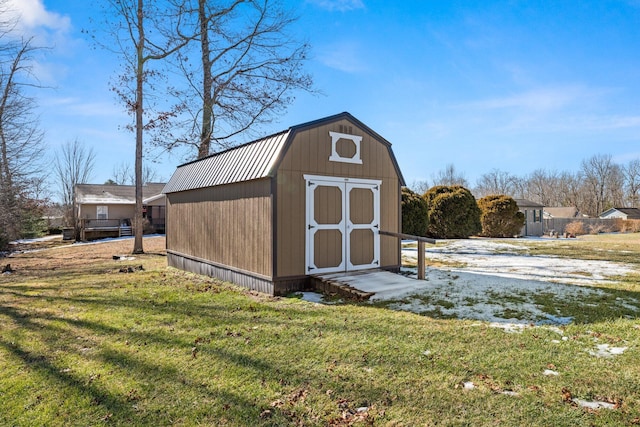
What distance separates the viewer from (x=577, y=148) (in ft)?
157

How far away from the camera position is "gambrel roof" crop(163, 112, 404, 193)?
6367mm

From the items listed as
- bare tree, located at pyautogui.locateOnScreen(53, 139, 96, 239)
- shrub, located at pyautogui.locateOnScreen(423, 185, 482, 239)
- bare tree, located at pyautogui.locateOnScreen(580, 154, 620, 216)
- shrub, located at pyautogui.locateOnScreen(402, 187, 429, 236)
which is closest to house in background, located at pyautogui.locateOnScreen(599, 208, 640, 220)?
bare tree, located at pyautogui.locateOnScreen(580, 154, 620, 216)

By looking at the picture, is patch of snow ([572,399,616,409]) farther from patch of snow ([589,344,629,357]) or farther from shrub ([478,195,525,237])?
shrub ([478,195,525,237])

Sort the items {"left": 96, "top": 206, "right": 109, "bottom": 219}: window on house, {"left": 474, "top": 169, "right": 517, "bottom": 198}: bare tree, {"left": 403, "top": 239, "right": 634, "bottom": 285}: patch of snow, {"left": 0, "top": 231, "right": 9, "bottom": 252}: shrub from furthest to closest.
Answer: {"left": 474, "top": 169, "right": 517, "bottom": 198}: bare tree → {"left": 96, "top": 206, "right": 109, "bottom": 219}: window on house → {"left": 0, "top": 231, "right": 9, "bottom": 252}: shrub → {"left": 403, "top": 239, "right": 634, "bottom": 285}: patch of snow

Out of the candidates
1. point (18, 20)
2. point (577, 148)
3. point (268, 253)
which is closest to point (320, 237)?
point (268, 253)

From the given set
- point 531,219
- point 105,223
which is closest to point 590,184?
point 531,219

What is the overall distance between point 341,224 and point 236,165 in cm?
262

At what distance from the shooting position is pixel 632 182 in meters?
48.3

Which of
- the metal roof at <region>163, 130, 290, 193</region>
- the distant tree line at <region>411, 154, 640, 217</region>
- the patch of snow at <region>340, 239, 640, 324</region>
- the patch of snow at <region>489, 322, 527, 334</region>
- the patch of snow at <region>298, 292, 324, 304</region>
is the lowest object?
the patch of snow at <region>298, 292, 324, 304</region>

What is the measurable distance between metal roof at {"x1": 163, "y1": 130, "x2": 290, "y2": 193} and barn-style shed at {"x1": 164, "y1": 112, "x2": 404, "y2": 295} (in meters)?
0.03

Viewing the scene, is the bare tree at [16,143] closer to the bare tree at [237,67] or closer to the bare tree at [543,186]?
the bare tree at [237,67]

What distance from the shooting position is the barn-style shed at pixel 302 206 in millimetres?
6336

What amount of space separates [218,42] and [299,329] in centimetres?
1504

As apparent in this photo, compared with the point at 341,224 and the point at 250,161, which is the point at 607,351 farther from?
the point at 250,161
